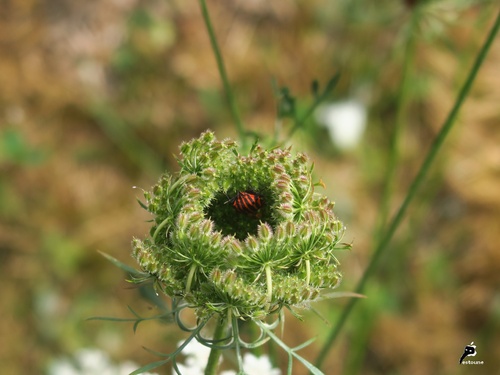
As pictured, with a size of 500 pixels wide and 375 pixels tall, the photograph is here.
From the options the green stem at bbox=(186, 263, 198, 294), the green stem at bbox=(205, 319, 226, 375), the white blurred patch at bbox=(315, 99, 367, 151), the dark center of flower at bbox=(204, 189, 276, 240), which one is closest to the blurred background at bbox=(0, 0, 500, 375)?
the white blurred patch at bbox=(315, 99, 367, 151)

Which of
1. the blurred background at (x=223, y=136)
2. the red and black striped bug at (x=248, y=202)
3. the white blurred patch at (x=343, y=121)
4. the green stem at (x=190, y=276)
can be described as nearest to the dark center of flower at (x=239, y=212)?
the red and black striped bug at (x=248, y=202)

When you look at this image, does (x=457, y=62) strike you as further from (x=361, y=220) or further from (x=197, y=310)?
(x=197, y=310)

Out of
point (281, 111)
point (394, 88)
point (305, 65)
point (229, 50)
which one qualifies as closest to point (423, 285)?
point (394, 88)

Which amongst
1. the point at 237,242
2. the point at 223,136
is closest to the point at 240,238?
the point at 237,242

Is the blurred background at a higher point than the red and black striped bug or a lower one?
higher

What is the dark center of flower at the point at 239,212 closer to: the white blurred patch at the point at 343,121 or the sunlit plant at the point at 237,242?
the sunlit plant at the point at 237,242

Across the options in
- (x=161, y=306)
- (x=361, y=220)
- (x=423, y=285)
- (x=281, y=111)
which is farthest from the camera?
(x=361, y=220)

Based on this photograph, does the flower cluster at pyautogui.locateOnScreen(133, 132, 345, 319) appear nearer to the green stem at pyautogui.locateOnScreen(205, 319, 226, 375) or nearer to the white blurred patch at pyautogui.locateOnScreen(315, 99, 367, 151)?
the green stem at pyautogui.locateOnScreen(205, 319, 226, 375)
